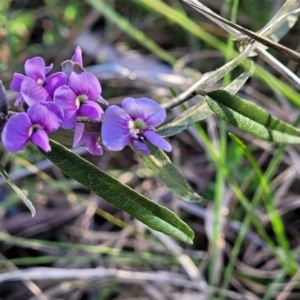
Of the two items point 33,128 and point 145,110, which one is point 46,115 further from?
point 145,110

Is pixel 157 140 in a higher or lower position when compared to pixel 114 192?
higher

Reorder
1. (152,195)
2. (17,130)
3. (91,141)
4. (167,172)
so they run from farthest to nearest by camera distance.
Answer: (152,195) < (167,172) < (91,141) < (17,130)

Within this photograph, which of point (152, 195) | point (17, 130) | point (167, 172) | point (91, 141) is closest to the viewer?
point (17, 130)

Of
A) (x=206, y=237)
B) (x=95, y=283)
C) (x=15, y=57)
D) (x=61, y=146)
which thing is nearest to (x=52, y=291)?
(x=95, y=283)

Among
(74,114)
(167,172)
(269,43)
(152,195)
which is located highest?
(269,43)

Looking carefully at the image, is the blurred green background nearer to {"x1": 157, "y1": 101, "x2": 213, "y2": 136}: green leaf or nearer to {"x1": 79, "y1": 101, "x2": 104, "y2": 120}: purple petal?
{"x1": 157, "y1": 101, "x2": 213, "y2": 136}: green leaf

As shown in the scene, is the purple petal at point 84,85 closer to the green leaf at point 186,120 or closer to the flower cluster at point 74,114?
the flower cluster at point 74,114

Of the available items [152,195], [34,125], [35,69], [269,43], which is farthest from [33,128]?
[152,195]
